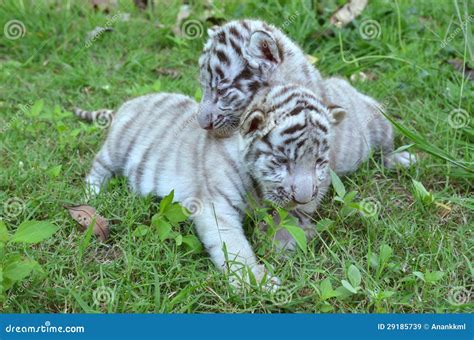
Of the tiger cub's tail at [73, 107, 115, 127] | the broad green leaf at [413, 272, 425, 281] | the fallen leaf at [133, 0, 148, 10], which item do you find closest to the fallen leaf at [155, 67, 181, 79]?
the tiger cub's tail at [73, 107, 115, 127]

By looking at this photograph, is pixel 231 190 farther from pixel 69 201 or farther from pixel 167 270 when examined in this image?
pixel 69 201

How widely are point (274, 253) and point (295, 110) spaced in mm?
783

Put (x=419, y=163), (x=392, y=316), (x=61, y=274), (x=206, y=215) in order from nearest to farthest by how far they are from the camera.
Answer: (x=392, y=316), (x=61, y=274), (x=206, y=215), (x=419, y=163)

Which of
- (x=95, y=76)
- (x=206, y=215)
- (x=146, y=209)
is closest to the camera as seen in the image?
(x=206, y=215)

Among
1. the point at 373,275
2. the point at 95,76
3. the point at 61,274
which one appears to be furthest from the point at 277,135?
→ the point at 95,76

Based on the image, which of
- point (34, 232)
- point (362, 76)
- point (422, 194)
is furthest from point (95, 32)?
point (422, 194)

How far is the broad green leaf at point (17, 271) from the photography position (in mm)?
3083

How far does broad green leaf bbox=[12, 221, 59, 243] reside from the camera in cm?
316

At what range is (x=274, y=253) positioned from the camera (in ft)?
11.8

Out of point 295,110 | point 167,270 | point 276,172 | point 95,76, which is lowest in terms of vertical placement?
point 95,76

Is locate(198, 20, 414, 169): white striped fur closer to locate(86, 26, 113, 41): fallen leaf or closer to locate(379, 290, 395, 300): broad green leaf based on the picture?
locate(379, 290, 395, 300): broad green leaf

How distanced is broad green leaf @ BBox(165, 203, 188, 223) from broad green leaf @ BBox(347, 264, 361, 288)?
96 centimetres

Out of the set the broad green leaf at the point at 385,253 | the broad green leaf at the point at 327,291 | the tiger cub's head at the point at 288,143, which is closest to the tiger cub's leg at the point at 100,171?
the tiger cub's head at the point at 288,143

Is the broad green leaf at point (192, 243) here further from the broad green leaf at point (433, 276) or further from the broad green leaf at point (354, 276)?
the broad green leaf at point (433, 276)
